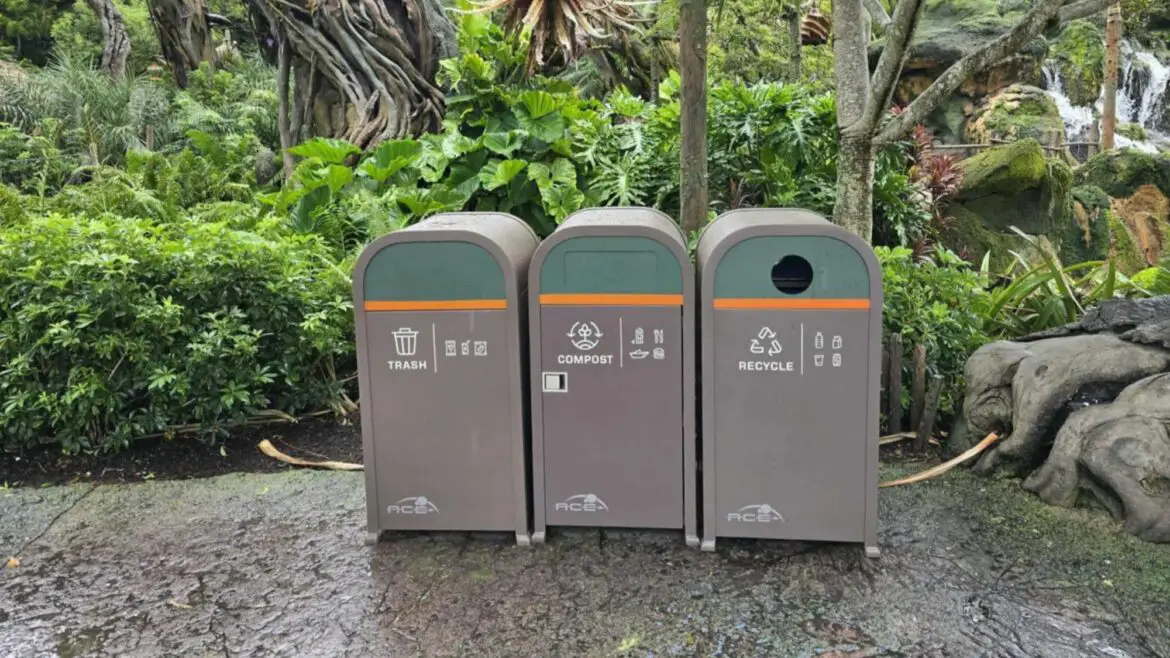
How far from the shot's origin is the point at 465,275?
3.45 meters

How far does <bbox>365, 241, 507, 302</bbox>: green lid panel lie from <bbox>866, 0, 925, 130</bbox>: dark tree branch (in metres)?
2.84

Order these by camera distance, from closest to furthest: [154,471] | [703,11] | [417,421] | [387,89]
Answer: [417,421] < [154,471] < [703,11] < [387,89]

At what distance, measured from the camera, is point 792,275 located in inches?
148

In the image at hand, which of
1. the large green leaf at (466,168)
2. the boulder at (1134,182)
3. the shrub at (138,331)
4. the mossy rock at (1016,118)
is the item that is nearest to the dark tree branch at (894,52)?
the shrub at (138,331)

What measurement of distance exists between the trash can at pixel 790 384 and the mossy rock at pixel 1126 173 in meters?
13.6

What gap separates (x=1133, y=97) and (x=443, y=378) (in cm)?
2634

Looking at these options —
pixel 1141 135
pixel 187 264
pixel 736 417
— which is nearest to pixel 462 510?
pixel 736 417

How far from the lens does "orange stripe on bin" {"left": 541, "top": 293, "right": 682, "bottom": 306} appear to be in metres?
3.41

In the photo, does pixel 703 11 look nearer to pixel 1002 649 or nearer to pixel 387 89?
pixel 1002 649

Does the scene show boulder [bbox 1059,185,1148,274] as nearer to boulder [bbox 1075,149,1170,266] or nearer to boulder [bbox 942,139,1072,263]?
boulder [bbox 1075,149,1170,266]

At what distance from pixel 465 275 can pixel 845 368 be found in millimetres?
1645

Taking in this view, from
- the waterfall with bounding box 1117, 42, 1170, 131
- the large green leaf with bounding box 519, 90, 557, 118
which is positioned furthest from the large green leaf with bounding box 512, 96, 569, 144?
the waterfall with bounding box 1117, 42, 1170, 131

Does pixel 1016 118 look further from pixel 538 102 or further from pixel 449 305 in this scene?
pixel 449 305

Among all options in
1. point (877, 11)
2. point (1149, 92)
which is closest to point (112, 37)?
point (877, 11)
